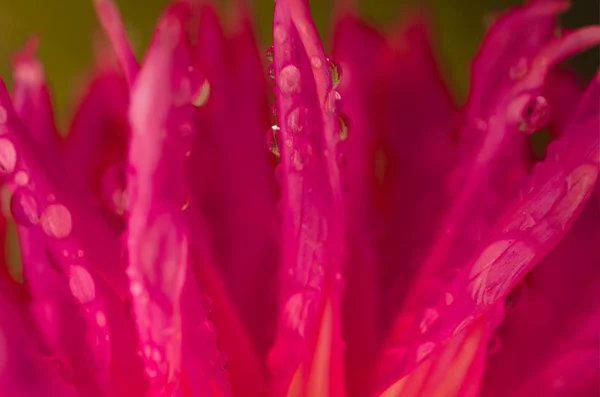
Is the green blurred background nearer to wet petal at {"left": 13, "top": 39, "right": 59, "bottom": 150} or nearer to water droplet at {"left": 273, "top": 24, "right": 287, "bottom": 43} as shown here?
wet petal at {"left": 13, "top": 39, "right": 59, "bottom": 150}

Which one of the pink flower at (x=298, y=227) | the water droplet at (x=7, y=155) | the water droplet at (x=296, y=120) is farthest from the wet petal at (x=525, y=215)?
the water droplet at (x=7, y=155)

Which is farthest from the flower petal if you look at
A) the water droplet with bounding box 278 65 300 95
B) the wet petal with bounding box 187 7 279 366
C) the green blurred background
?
the green blurred background

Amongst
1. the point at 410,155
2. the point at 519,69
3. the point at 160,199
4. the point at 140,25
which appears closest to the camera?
the point at 160,199

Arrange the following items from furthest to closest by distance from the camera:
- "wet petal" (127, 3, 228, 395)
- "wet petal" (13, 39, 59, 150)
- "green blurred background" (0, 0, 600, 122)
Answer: "green blurred background" (0, 0, 600, 122) < "wet petal" (13, 39, 59, 150) < "wet petal" (127, 3, 228, 395)

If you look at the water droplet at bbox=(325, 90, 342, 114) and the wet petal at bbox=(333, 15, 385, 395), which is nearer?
the water droplet at bbox=(325, 90, 342, 114)

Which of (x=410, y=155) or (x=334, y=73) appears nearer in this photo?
(x=334, y=73)

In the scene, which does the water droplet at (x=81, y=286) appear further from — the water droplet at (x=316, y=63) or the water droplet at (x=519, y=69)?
the water droplet at (x=519, y=69)

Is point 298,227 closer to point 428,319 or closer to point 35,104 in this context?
point 428,319

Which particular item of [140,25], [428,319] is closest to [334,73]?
[428,319]
